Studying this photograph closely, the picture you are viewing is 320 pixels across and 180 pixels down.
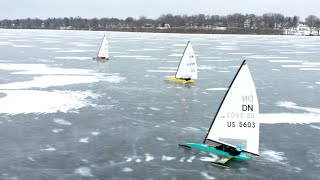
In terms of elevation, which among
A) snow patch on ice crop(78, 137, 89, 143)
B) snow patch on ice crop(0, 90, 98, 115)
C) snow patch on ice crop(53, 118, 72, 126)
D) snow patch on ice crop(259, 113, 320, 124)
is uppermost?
snow patch on ice crop(0, 90, 98, 115)

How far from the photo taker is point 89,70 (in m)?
29.5

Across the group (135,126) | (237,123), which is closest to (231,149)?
(237,123)

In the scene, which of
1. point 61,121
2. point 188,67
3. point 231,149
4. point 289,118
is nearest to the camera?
point 231,149

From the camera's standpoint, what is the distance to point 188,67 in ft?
82.0

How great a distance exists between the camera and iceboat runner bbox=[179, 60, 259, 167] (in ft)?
35.8

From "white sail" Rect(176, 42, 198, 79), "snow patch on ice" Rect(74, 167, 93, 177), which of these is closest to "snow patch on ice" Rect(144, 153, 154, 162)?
"snow patch on ice" Rect(74, 167, 93, 177)

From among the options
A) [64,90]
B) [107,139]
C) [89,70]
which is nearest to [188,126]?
[107,139]

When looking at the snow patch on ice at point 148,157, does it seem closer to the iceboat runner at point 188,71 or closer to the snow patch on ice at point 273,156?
the snow patch on ice at point 273,156

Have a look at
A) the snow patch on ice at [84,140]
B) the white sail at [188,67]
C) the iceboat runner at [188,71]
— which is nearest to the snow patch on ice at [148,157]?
the snow patch on ice at [84,140]

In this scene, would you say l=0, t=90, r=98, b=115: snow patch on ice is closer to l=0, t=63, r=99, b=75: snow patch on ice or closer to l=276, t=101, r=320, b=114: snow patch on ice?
l=0, t=63, r=99, b=75: snow patch on ice

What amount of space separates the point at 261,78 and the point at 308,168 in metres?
15.5

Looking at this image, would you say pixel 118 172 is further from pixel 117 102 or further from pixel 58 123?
pixel 117 102

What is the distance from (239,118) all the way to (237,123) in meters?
0.15

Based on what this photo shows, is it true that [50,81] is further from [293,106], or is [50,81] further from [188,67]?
[293,106]
